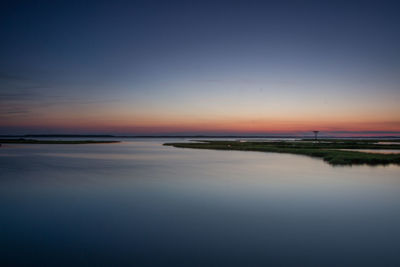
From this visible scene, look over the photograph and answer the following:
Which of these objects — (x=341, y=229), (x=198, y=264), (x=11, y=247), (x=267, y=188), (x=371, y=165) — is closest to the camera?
(x=198, y=264)

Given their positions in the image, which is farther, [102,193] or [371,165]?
[371,165]

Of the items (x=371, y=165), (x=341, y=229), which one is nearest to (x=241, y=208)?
(x=341, y=229)

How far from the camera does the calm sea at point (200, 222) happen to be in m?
6.36

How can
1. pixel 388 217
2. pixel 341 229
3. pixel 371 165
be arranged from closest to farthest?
pixel 341 229 < pixel 388 217 < pixel 371 165

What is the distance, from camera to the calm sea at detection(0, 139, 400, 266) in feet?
20.9

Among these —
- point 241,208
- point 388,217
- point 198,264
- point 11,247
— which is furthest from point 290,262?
point 11,247

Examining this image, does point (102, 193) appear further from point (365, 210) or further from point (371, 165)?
point (371, 165)

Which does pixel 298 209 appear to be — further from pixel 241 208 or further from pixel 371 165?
pixel 371 165

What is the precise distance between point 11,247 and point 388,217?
11601 millimetres

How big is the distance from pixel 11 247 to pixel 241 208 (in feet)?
24.2

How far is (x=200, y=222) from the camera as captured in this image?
8930 millimetres

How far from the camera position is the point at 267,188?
14.7 meters

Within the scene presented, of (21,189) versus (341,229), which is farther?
(21,189)

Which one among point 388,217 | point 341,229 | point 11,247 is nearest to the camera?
point 11,247
